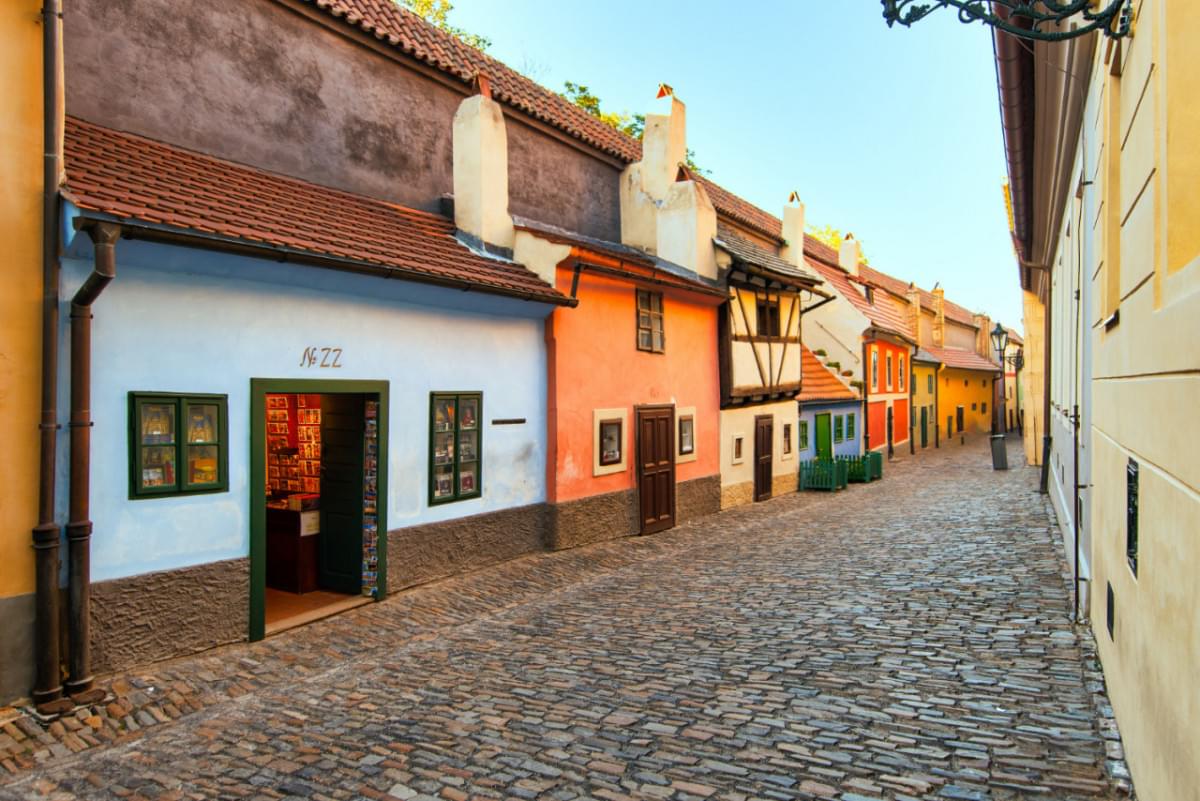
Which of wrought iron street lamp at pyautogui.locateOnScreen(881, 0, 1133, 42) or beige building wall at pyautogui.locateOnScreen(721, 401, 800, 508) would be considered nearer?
wrought iron street lamp at pyautogui.locateOnScreen(881, 0, 1133, 42)

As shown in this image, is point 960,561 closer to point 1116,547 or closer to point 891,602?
point 891,602

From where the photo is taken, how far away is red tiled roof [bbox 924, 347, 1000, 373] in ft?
135

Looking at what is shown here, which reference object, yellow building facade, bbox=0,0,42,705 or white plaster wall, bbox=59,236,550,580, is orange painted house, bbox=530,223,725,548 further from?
yellow building facade, bbox=0,0,42,705

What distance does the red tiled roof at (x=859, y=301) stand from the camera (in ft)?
88.6

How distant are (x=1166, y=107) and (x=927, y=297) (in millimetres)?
44076

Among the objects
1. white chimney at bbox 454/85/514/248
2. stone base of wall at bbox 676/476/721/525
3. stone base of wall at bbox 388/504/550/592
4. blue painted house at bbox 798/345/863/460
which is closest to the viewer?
stone base of wall at bbox 388/504/550/592

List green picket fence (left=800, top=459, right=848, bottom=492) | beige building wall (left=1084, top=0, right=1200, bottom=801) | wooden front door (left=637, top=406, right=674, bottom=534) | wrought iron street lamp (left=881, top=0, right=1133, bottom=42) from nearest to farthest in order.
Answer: beige building wall (left=1084, top=0, right=1200, bottom=801) → wrought iron street lamp (left=881, top=0, right=1133, bottom=42) → wooden front door (left=637, top=406, right=674, bottom=534) → green picket fence (left=800, top=459, right=848, bottom=492)

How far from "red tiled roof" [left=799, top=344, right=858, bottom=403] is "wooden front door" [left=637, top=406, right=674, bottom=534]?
26.9ft

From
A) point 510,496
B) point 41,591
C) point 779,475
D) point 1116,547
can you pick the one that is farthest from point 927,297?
point 41,591

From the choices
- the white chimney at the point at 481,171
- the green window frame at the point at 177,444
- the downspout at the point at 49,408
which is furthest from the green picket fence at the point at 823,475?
the downspout at the point at 49,408

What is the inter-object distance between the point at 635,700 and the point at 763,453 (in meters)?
13.1

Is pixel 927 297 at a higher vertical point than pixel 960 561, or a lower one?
higher

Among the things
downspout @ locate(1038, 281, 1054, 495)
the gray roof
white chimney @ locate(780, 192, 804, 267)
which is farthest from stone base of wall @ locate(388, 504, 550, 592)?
white chimney @ locate(780, 192, 804, 267)

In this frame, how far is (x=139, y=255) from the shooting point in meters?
6.34
